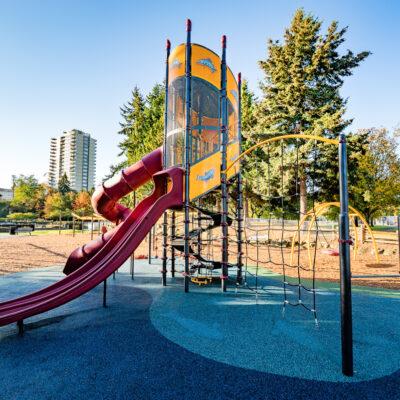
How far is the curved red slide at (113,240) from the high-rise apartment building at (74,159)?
163 meters

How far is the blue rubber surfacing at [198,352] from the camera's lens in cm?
247

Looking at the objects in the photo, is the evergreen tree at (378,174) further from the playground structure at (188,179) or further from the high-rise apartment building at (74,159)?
the high-rise apartment building at (74,159)

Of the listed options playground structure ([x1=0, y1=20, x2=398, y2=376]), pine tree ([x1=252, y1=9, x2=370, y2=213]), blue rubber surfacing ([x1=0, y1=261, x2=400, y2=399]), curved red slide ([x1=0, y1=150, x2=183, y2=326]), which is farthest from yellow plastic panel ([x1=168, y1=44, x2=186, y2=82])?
pine tree ([x1=252, y1=9, x2=370, y2=213])

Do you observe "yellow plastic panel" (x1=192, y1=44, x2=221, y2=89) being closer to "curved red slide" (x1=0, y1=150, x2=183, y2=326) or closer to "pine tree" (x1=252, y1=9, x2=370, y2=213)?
"curved red slide" (x1=0, y1=150, x2=183, y2=326)

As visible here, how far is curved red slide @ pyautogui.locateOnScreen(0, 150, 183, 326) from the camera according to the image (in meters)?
3.82

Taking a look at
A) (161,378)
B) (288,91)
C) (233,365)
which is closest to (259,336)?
(233,365)

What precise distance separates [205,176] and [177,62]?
115 inches

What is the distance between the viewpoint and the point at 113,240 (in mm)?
5828

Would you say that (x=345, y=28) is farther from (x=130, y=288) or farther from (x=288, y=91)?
(x=130, y=288)

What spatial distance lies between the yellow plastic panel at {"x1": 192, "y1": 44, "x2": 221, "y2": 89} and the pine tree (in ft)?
53.0

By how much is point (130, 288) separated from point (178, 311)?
2225 millimetres

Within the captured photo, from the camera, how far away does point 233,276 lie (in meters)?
8.20

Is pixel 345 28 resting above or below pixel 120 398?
above

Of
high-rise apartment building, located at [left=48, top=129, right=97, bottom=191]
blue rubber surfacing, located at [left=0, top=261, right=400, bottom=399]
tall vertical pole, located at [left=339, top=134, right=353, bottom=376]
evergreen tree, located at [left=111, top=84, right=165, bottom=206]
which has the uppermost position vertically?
high-rise apartment building, located at [left=48, top=129, right=97, bottom=191]
